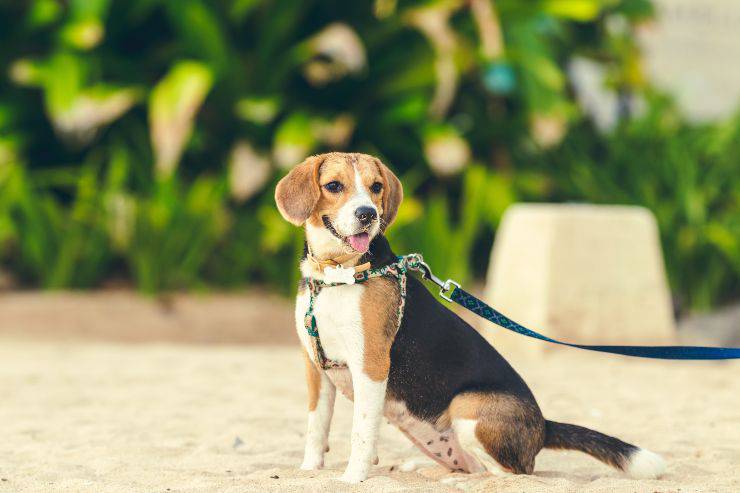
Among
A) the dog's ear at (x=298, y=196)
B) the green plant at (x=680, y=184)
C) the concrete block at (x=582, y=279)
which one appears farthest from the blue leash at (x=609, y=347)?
the green plant at (x=680, y=184)

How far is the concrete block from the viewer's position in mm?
6703

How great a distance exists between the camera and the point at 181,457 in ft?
11.1

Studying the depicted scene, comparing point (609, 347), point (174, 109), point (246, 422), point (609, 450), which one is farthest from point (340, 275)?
point (174, 109)

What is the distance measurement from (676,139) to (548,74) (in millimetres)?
1439

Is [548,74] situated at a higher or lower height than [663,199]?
higher

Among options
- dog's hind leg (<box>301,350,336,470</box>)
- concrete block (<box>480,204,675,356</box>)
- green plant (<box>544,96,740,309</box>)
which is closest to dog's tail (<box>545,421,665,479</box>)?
dog's hind leg (<box>301,350,336,470</box>)

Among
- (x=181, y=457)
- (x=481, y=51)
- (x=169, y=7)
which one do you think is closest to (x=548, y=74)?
(x=481, y=51)

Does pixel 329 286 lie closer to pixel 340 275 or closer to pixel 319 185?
pixel 340 275

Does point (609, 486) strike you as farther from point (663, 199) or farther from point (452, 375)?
point (663, 199)

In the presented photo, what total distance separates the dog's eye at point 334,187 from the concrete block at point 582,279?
4.14 meters

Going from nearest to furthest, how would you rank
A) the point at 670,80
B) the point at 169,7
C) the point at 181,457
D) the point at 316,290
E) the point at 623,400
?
1. the point at 316,290
2. the point at 181,457
3. the point at 623,400
4. the point at 169,7
5. the point at 670,80

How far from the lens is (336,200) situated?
2.67 m

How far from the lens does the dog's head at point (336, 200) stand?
8.59 ft

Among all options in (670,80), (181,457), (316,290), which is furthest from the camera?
(670,80)
